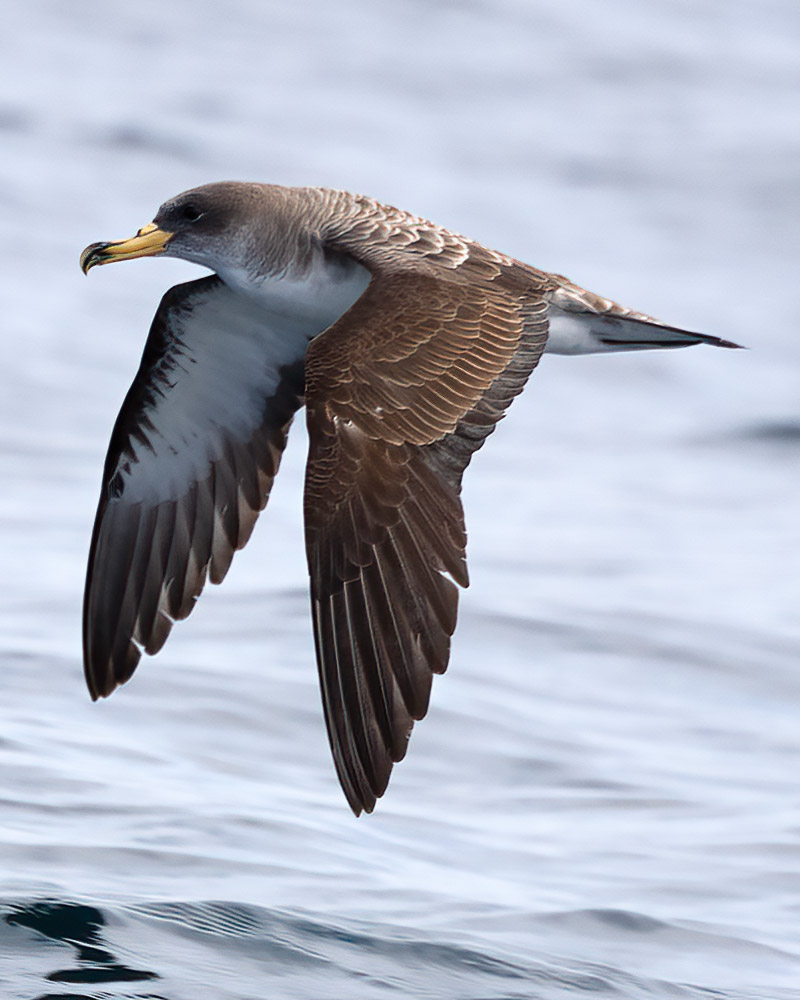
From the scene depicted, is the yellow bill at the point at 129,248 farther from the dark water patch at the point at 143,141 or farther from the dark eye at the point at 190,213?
the dark water patch at the point at 143,141

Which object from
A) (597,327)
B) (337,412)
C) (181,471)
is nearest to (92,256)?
(181,471)

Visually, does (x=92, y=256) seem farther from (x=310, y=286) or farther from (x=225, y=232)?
(x=310, y=286)

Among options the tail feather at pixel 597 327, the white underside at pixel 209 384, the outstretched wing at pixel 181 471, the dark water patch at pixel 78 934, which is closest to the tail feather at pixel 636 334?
the tail feather at pixel 597 327

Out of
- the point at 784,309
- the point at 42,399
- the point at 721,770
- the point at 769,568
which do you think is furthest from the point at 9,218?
the point at 721,770

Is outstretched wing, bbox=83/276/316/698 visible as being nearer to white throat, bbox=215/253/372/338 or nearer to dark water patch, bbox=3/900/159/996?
white throat, bbox=215/253/372/338

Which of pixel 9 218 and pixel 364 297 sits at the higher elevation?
pixel 9 218

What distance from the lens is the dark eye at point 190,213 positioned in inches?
286

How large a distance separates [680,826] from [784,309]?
9963mm

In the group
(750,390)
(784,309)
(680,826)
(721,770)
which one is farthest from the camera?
(784,309)

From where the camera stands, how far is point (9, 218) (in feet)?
62.9

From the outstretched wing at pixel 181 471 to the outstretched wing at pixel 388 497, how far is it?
62.8 inches

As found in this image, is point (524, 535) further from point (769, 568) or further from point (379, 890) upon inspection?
point (379, 890)

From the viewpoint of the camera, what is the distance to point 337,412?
6.02 m

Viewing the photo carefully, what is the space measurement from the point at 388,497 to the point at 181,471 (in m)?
2.23
